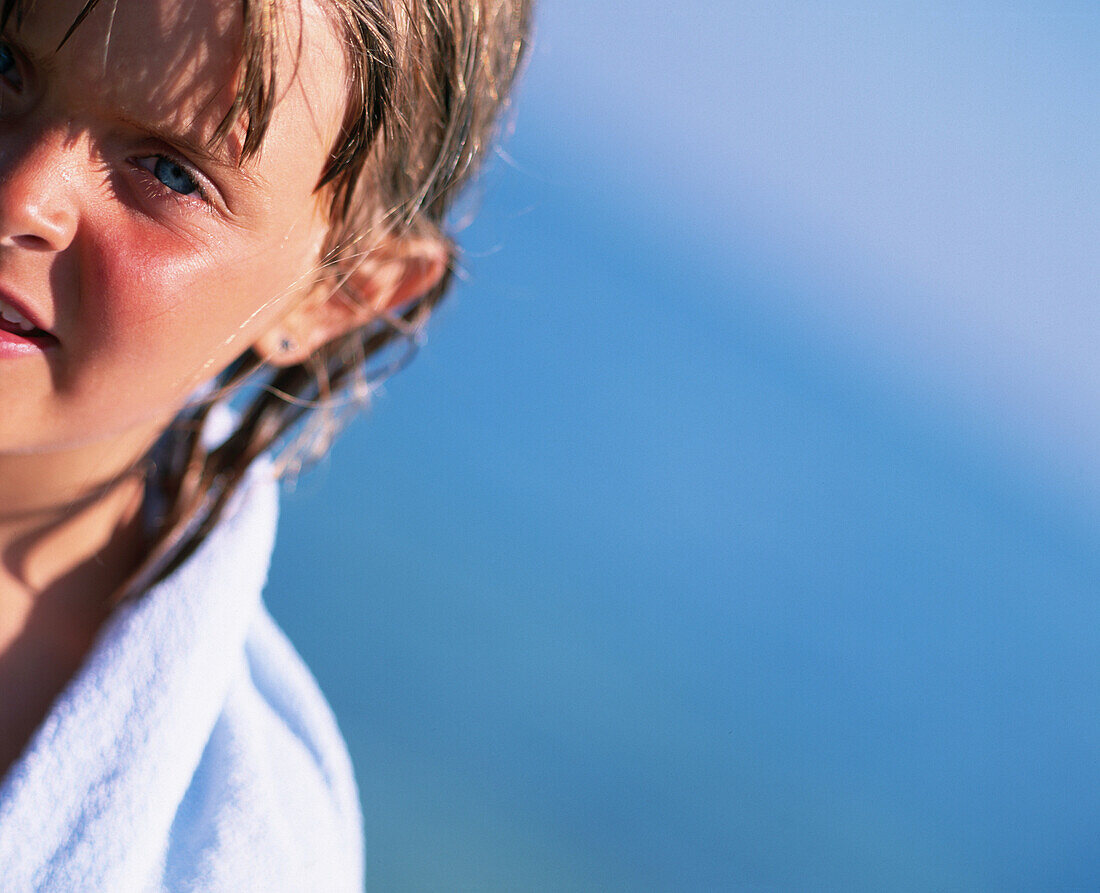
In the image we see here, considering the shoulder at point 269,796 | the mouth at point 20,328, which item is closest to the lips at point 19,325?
the mouth at point 20,328

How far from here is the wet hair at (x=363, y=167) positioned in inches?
20.2

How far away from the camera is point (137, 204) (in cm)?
51

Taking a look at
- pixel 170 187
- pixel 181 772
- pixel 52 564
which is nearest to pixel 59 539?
pixel 52 564

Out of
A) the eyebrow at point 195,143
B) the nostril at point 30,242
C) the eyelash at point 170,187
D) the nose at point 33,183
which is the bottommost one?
the nostril at point 30,242

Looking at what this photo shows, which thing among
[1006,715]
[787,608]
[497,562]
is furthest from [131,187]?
[1006,715]

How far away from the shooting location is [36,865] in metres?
0.56

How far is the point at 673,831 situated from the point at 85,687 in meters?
0.78

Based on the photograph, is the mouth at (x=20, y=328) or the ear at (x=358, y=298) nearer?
the mouth at (x=20, y=328)

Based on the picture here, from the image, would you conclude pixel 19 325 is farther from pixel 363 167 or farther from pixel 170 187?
pixel 363 167

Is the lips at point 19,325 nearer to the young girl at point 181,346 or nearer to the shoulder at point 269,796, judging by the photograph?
the young girl at point 181,346

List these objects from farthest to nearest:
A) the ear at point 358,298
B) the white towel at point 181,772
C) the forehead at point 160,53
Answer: the ear at point 358,298 → the white towel at point 181,772 → the forehead at point 160,53

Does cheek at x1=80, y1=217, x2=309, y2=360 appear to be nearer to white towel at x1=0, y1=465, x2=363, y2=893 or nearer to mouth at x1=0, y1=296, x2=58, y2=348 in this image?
mouth at x1=0, y1=296, x2=58, y2=348

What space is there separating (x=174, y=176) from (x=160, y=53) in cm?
7

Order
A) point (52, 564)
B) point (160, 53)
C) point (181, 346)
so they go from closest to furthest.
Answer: point (160, 53) → point (181, 346) → point (52, 564)
